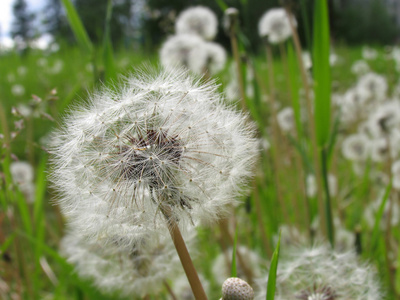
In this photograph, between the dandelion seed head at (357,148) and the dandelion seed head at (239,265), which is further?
the dandelion seed head at (357,148)

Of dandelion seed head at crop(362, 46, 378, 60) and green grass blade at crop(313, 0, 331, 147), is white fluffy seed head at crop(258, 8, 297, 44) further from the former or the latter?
dandelion seed head at crop(362, 46, 378, 60)

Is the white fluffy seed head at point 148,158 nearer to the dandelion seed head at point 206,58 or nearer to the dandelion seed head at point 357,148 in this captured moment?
the dandelion seed head at point 206,58


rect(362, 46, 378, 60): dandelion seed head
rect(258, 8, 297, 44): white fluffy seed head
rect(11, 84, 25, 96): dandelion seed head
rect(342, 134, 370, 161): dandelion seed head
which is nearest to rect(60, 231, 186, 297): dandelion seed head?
rect(258, 8, 297, 44): white fluffy seed head

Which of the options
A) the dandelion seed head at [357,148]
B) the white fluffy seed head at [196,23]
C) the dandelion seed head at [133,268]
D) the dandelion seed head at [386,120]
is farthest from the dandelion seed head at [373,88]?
the dandelion seed head at [133,268]

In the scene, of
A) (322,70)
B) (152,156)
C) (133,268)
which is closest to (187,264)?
(152,156)

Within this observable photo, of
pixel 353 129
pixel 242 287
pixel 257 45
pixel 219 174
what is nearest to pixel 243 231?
pixel 219 174

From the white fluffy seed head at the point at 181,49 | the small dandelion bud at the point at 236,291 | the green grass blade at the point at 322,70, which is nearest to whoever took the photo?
the small dandelion bud at the point at 236,291

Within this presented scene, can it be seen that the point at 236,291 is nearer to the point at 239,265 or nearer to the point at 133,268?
the point at 133,268
